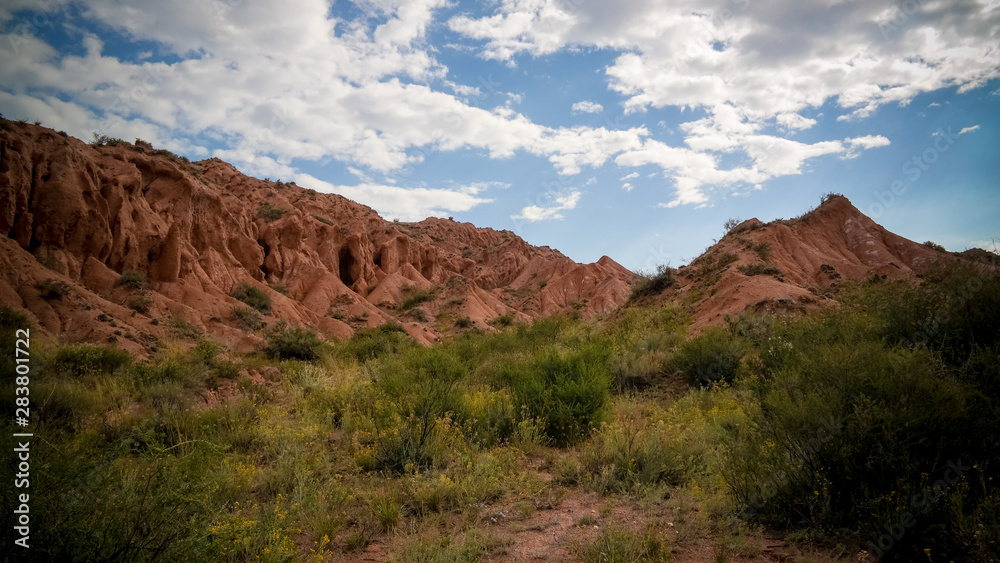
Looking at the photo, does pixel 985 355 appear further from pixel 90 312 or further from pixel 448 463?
pixel 90 312

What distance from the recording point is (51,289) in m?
15.7

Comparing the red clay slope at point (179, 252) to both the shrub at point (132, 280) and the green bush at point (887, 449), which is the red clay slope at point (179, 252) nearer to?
the shrub at point (132, 280)

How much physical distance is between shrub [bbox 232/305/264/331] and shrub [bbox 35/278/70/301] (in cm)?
733

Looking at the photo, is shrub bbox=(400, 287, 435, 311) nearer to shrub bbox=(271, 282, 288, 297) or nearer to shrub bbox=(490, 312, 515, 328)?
shrub bbox=(490, 312, 515, 328)

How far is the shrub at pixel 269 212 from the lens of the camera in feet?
124

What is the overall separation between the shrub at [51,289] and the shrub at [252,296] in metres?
10.1

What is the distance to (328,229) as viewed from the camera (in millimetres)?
42094

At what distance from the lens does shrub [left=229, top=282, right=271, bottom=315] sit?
2647 centimetres

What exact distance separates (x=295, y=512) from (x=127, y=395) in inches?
256

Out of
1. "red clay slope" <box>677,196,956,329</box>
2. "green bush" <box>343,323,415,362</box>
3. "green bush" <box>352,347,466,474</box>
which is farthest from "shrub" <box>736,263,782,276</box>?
"green bush" <box>352,347,466,474</box>

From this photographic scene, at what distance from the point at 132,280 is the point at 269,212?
62.0 feet

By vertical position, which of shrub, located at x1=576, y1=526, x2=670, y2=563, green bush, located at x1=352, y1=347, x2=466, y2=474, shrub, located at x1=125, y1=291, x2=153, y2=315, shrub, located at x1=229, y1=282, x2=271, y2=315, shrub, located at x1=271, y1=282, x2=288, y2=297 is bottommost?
shrub, located at x1=576, y1=526, x2=670, y2=563

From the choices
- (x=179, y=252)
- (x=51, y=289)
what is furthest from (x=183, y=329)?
(x=179, y=252)

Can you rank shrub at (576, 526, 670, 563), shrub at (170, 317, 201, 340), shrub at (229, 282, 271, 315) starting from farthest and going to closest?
1. shrub at (229, 282, 271, 315)
2. shrub at (170, 317, 201, 340)
3. shrub at (576, 526, 670, 563)
